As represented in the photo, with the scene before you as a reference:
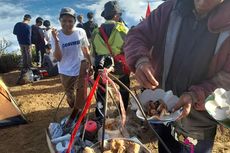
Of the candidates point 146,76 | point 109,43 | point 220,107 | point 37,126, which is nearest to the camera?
point 220,107

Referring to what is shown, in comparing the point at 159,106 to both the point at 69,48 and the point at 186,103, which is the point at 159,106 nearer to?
the point at 186,103

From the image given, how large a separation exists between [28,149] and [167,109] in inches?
117

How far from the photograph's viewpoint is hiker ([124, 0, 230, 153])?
67.4 inches

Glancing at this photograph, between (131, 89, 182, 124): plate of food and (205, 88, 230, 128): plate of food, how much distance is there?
1.90 ft

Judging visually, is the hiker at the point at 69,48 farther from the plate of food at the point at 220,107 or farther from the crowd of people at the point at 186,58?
the plate of food at the point at 220,107

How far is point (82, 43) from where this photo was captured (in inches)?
176

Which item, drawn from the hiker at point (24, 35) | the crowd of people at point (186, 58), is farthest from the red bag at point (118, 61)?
the hiker at point (24, 35)

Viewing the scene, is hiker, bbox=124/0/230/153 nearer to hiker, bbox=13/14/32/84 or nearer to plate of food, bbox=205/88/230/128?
plate of food, bbox=205/88/230/128

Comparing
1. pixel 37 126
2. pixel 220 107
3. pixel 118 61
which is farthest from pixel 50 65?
pixel 220 107

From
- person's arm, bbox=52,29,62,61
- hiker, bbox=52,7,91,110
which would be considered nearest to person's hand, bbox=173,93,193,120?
hiker, bbox=52,7,91,110

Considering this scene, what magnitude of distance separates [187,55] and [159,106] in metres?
0.33

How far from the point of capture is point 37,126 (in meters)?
5.13

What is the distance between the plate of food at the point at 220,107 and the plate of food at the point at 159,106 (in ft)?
1.90

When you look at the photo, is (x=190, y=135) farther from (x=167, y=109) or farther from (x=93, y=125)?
(x=93, y=125)
